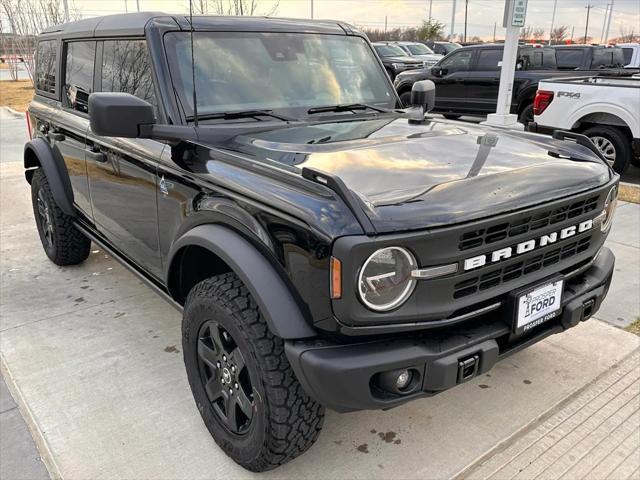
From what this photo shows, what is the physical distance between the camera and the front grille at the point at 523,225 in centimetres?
200

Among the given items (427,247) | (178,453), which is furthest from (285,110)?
(178,453)

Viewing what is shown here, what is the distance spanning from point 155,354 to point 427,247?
2.11 m

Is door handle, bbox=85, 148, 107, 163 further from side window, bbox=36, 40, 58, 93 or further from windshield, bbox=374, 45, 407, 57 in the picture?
windshield, bbox=374, 45, 407, 57

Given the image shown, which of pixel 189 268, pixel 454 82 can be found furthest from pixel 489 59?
pixel 189 268

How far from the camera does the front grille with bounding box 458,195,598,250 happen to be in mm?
2002

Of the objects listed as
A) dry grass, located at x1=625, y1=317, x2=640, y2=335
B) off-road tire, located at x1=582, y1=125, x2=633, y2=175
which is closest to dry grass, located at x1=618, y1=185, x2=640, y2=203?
off-road tire, located at x1=582, y1=125, x2=633, y2=175

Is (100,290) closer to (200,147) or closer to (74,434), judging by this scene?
(74,434)

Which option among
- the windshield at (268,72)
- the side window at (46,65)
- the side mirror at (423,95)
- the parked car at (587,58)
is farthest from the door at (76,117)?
the parked car at (587,58)

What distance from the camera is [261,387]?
2148 mm

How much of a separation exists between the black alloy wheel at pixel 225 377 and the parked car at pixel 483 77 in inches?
394

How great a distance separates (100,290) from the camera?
4293 millimetres

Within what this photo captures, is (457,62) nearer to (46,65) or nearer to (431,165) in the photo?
(46,65)

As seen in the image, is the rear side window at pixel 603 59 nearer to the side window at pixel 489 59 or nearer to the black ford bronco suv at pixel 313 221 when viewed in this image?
the side window at pixel 489 59

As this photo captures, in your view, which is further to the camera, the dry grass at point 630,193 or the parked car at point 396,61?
the parked car at point 396,61
